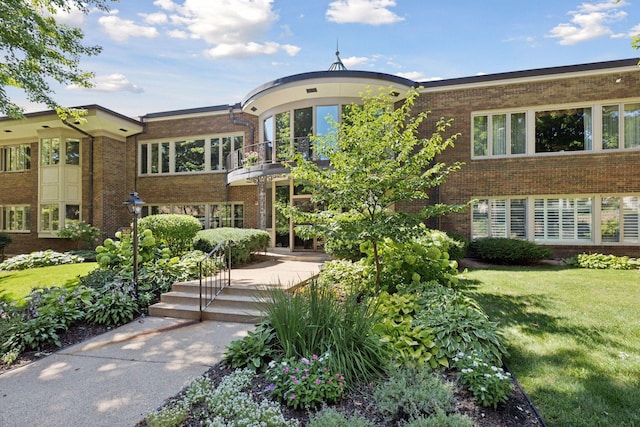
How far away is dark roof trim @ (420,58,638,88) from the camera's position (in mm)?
11830

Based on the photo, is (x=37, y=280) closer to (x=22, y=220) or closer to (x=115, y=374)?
(x=115, y=374)

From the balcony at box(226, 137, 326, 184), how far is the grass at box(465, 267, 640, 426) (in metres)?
7.42

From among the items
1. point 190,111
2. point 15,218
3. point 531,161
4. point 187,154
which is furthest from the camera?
point 15,218

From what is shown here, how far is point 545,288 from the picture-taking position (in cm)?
770

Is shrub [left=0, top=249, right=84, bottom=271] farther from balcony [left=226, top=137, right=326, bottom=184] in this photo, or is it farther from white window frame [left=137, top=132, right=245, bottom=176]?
balcony [left=226, top=137, right=326, bottom=184]

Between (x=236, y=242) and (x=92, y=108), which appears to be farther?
(x=92, y=108)

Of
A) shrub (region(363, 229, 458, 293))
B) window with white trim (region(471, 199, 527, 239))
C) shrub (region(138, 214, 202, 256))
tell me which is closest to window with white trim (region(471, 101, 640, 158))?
window with white trim (region(471, 199, 527, 239))

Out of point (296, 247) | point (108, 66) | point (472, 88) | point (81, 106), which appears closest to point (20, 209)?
point (81, 106)

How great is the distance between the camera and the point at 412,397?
3080 mm

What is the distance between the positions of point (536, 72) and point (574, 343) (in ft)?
37.1

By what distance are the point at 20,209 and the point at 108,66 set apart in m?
12.9

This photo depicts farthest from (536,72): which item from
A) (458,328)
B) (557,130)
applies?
(458,328)

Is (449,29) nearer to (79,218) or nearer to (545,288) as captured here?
(545,288)

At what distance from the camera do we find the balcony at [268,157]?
12.6m
